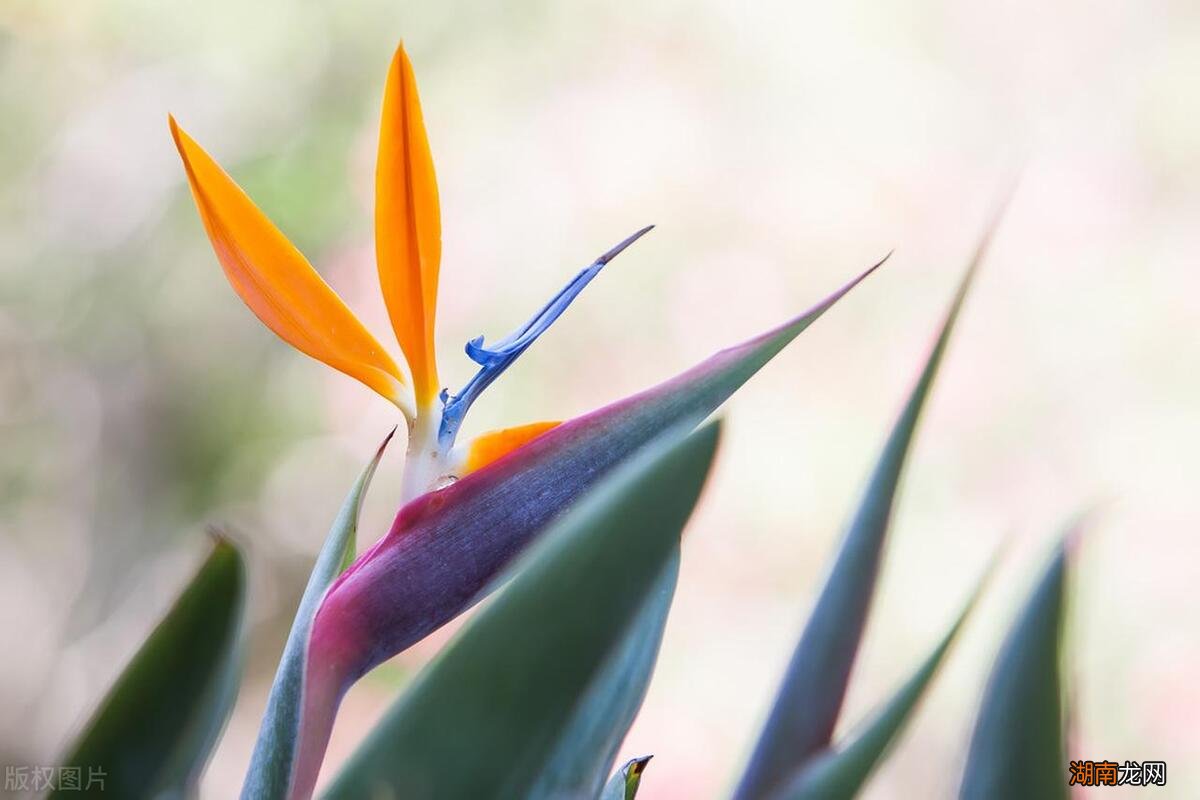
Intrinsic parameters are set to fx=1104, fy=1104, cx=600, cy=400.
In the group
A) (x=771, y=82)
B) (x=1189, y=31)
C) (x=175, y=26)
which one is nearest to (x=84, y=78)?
(x=175, y=26)

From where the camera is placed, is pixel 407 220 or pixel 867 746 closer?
pixel 867 746

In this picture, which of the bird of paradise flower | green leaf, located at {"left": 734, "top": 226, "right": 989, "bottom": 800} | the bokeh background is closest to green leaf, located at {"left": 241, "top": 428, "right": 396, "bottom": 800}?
the bird of paradise flower

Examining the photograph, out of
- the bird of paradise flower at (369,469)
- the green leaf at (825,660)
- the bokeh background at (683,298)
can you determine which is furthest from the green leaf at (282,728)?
the bokeh background at (683,298)

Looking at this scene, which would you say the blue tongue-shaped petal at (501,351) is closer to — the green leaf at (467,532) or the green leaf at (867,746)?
the green leaf at (467,532)

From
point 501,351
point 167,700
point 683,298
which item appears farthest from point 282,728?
point 683,298

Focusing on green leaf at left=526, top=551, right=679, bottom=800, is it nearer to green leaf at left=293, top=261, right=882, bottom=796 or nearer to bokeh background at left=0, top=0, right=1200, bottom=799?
green leaf at left=293, top=261, right=882, bottom=796

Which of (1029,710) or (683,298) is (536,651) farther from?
(683,298)
